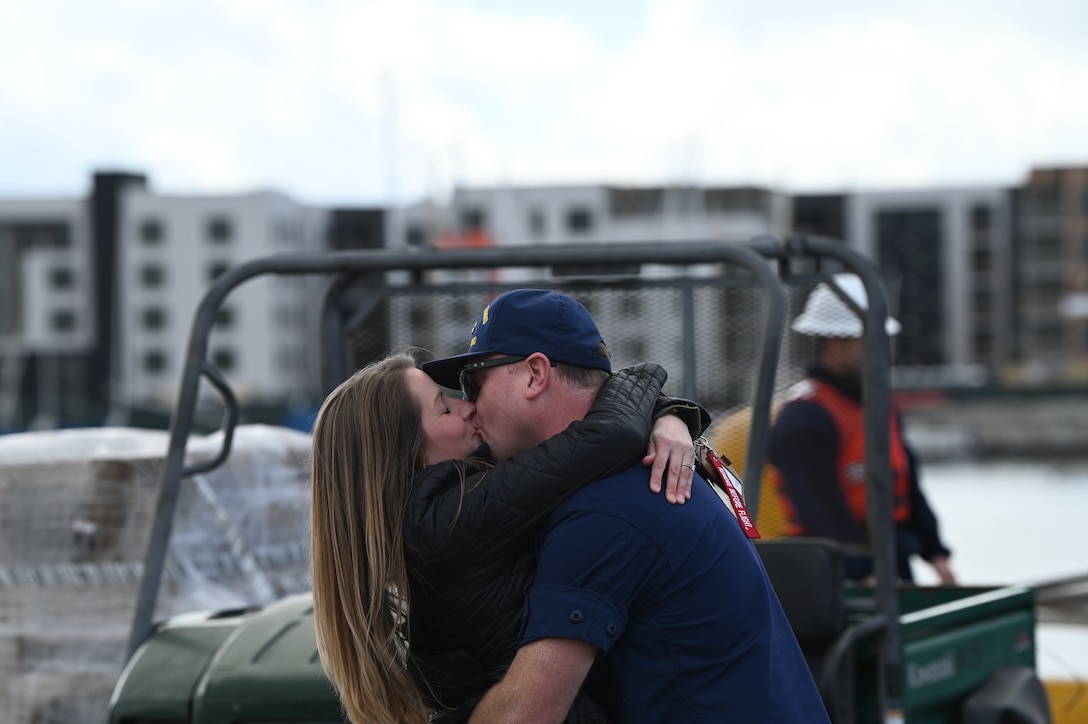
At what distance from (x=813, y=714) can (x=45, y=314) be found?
106 meters

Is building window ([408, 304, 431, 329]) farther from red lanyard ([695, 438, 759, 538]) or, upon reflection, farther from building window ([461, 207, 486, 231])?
building window ([461, 207, 486, 231])

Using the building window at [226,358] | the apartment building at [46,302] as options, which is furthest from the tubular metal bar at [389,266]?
the apartment building at [46,302]

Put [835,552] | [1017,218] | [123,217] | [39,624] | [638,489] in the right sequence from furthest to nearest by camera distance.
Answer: [1017,218]
[123,217]
[39,624]
[835,552]
[638,489]

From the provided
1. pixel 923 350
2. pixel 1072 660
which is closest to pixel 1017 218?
pixel 923 350

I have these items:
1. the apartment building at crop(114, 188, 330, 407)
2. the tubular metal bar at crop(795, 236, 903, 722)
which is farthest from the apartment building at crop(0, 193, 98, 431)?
the tubular metal bar at crop(795, 236, 903, 722)

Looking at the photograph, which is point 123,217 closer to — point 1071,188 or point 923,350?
point 923,350

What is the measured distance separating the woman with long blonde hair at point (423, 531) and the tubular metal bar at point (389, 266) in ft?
5.83

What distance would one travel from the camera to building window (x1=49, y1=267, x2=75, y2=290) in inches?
3969

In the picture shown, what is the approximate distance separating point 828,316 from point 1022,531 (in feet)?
80.4

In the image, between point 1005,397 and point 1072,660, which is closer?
point 1072,660

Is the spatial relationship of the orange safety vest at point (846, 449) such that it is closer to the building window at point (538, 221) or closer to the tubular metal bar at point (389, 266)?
the tubular metal bar at point (389, 266)

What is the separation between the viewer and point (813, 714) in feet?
7.93

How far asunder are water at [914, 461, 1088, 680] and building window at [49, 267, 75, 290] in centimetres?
6612

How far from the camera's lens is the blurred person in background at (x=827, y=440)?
486cm
